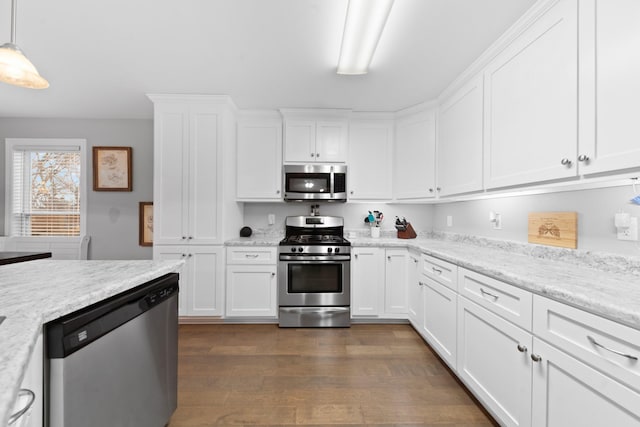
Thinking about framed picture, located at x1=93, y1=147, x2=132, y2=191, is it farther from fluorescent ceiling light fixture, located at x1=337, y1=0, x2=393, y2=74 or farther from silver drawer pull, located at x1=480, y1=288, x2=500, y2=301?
silver drawer pull, located at x1=480, y1=288, x2=500, y2=301

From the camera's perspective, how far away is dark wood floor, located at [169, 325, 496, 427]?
5.46ft

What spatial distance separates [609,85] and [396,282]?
2294mm

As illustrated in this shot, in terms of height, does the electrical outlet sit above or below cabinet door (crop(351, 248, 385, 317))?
above

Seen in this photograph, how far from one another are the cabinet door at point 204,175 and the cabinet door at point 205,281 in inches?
5.1

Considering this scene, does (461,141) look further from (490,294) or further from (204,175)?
(204,175)

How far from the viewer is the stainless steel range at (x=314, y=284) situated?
2939 millimetres

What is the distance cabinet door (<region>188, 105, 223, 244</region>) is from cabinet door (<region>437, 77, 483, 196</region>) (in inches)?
91.9

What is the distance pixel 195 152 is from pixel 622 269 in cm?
340

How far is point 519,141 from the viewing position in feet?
5.67

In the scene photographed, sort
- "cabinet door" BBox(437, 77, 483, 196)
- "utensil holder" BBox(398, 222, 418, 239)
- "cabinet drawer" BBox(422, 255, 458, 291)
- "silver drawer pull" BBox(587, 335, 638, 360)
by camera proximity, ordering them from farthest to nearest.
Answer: "utensil holder" BBox(398, 222, 418, 239), "cabinet door" BBox(437, 77, 483, 196), "cabinet drawer" BBox(422, 255, 458, 291), "silver drawer pull" BBox(587, 335, 638, 360)

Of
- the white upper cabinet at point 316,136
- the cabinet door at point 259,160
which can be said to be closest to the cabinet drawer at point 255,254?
the cabinet door at point 259,160

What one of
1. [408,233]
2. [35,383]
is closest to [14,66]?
[35,383]

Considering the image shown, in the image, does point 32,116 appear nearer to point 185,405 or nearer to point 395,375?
point 185,405

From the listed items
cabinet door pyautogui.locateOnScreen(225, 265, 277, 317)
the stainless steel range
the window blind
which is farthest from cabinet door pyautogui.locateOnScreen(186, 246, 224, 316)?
the window blind
